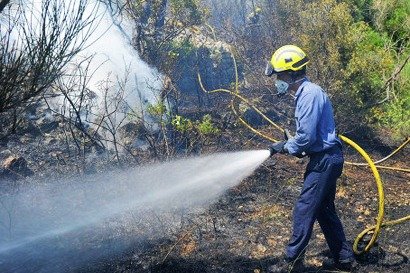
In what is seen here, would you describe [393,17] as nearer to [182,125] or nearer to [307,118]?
[182,125]

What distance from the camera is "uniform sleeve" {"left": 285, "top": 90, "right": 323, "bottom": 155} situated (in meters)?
3.52

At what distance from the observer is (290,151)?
12.0 feet

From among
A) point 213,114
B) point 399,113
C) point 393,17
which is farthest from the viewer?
point 393,17

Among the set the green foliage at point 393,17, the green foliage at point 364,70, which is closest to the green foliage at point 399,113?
the green foliage at point 364,70

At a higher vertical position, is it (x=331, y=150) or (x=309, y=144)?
(x=309, y=144)

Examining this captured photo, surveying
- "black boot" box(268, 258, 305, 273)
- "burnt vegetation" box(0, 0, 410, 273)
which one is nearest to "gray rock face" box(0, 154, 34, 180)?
"burnt vegetation" box(0, 0, 410, 273)

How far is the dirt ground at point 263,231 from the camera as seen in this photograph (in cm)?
415

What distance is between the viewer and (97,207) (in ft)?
18.4

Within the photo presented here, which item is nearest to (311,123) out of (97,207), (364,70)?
(97,207)

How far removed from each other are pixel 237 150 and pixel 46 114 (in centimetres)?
365

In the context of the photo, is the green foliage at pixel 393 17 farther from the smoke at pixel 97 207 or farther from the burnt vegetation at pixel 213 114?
the smoke at pixel 97 207

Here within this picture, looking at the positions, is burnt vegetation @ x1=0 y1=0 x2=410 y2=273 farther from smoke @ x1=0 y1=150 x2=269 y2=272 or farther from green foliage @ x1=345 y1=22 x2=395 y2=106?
smoke @ x1=0 y1=150 x2=269 y2=272

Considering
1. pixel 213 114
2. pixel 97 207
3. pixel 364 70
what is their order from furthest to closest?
1. pixel 213 114
2. pixel 364 70
3. pixel 97 207

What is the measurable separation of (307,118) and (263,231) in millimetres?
1903
